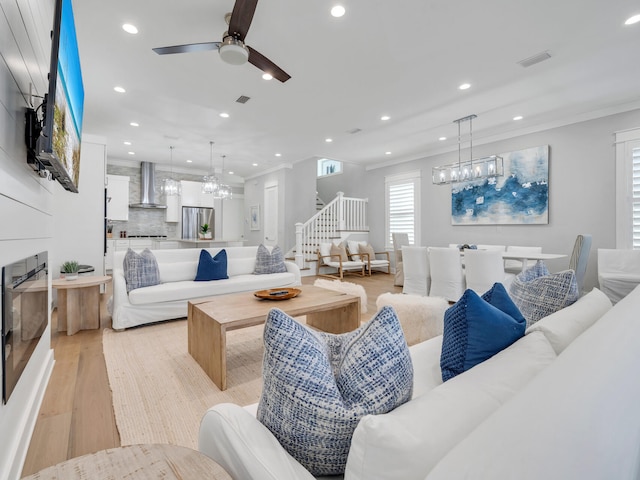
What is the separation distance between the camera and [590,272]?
4609 mm

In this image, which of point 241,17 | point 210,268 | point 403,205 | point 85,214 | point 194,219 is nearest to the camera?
point 241,17

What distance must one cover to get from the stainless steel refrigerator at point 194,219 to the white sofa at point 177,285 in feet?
13.6

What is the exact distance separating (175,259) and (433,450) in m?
4.20

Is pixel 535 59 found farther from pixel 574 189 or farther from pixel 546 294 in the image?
pixel 546 294

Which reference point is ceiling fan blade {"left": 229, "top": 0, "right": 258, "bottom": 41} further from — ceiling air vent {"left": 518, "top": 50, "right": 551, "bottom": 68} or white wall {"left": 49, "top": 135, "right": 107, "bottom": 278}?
white wall {"left": 49, "top": 135, "right": 107, "bottom": 278}

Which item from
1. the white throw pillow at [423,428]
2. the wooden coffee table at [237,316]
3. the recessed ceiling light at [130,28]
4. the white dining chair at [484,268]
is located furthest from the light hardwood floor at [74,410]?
the white dining chair at [484,268]

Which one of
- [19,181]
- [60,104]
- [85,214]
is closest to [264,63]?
→ [60,104]

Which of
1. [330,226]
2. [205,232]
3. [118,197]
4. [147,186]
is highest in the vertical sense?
[147,186]

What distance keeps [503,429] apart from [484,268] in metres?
3.72

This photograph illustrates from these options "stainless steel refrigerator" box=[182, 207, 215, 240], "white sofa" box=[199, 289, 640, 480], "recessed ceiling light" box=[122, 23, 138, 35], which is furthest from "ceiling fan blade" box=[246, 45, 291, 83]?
"stainless steel refrigerator" box=[182, 207, 215, 240]

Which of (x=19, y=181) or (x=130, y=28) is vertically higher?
(x=130, y=28)

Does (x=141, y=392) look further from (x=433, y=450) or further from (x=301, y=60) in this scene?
(x=301, y=60)

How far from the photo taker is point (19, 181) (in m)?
1.45

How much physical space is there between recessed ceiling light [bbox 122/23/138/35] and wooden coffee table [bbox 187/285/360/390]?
2478mm
